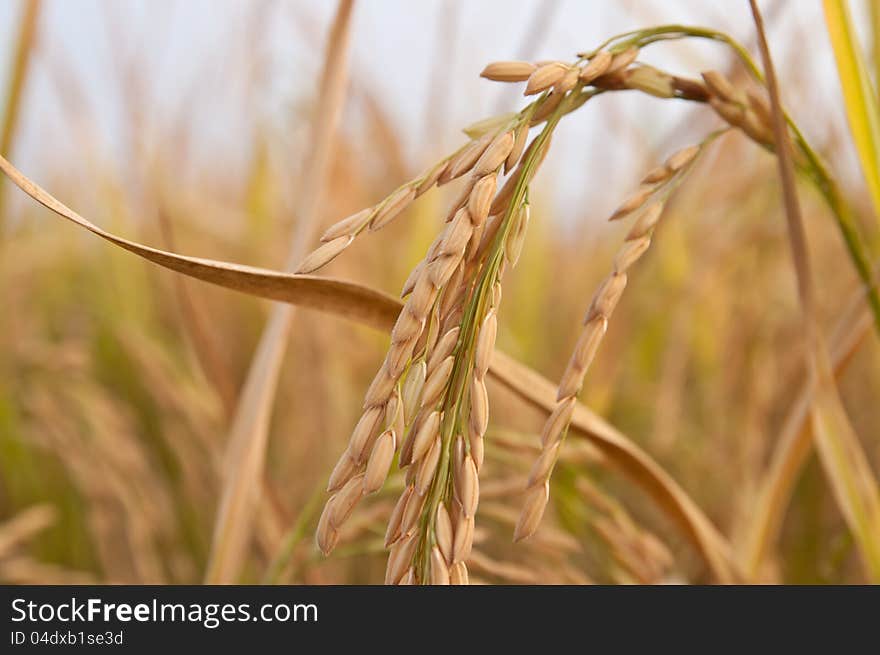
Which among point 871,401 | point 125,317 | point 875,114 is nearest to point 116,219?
point 125,317

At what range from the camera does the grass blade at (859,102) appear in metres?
0.41

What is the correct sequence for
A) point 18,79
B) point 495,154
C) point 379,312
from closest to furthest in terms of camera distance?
point 495,154, point 379,312, point 18,79

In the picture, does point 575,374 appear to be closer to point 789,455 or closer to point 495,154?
point 495,154

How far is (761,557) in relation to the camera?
599 millimetres

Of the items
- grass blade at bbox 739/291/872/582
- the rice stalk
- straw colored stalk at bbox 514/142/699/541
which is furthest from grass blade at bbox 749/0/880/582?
the rice stalk

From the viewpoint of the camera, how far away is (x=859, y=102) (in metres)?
0.42

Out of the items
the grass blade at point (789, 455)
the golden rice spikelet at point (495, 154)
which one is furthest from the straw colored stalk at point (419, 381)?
the grass blade at point (789, 455)

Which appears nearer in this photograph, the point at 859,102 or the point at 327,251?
the point at 327,251

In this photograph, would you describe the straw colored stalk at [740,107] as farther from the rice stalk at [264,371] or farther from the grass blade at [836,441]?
the rice stalk at [264,371]

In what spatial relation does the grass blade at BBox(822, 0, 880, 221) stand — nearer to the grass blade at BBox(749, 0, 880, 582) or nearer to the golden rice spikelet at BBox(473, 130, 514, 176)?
the grass blade at BBox(749, 0, 880, 582)

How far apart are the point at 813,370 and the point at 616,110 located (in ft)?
3.77

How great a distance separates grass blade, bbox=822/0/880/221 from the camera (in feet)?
1.34

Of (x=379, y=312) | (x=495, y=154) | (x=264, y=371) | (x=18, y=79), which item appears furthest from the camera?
(x=18, y=79)

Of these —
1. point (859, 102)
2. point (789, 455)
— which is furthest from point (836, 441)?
point (859, 102)
